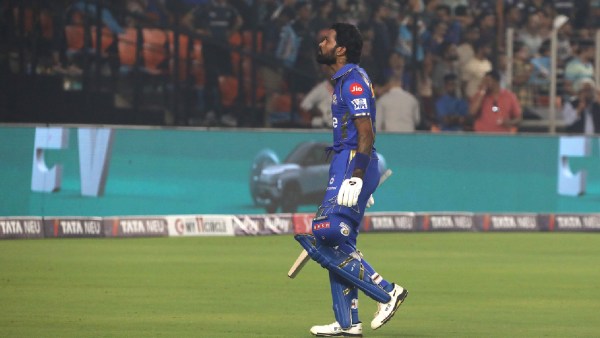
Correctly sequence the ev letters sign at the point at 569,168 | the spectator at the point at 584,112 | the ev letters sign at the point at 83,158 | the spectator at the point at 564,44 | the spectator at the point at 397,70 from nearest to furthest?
1. the ev letters sign at the point at 83,158
2. the ev letters sign at the point at 569,168
3. the spectator at the point at 397,70
4. the spectator at the point at 584,112
5. the spectator at the point at 564,44

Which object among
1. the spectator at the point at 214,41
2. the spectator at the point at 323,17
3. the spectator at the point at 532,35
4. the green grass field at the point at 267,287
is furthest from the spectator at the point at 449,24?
the green grass field at the point at 267,287

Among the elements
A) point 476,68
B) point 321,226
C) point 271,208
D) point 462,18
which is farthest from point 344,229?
point 462,18

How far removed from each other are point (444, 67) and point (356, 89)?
47.4 ft

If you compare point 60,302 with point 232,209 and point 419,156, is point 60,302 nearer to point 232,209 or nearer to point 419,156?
point 232,209

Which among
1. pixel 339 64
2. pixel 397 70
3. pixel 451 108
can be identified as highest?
pixel 339 64

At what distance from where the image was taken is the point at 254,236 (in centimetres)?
1783

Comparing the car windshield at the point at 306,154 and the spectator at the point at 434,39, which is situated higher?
the spectator at the point at 434,39

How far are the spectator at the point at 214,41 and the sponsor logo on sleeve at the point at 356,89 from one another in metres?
12.6

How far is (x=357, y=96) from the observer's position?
816 centimetres

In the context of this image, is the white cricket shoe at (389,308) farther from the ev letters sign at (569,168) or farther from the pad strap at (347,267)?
the ev letters sign at (569,168)

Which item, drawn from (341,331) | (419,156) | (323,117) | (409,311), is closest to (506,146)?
(419,156)

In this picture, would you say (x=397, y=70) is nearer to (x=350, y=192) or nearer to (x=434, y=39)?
(x=434, y=39)

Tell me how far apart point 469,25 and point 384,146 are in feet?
16.6

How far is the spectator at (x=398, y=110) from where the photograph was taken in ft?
66.6
